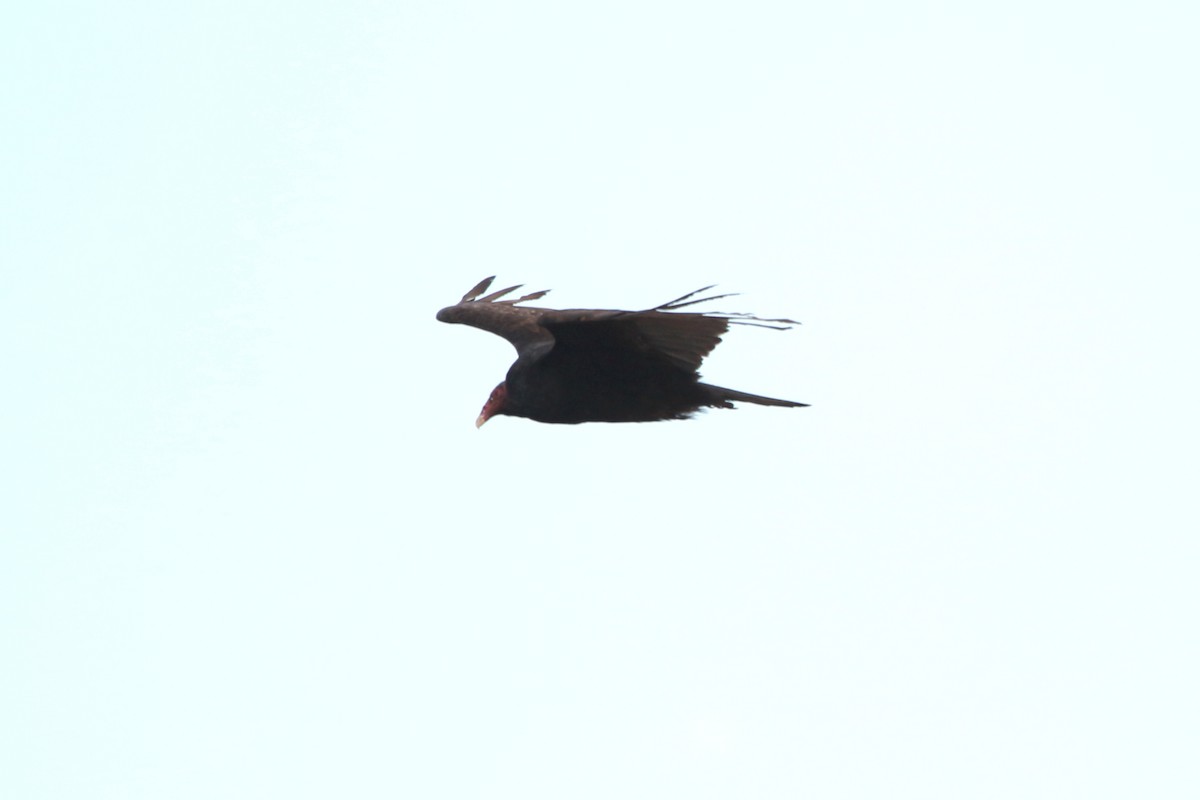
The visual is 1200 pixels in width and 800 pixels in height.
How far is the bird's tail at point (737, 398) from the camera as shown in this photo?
843 cm

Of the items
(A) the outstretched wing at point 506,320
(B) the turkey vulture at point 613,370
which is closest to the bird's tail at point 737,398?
(B) the turkey vulture at point 613,370

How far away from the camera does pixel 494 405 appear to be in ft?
31.1

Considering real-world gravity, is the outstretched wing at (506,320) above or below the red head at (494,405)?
above

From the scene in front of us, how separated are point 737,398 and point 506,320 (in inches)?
79.7

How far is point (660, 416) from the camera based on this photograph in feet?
28.3

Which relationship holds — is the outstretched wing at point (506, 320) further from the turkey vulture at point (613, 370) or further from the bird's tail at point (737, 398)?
the bird's tail at point (737, 398)

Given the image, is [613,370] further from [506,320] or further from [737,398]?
[506,320]

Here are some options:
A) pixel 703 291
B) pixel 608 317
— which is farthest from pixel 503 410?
pixel 703 291

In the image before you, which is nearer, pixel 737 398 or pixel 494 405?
pixel 737 398

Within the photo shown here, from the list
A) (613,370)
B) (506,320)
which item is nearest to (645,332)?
(613,370)

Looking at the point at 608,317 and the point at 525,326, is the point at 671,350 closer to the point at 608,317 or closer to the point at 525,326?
the point at 608,317

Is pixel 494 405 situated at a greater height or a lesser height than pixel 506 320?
lesser

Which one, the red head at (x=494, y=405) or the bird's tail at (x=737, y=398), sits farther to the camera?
the red head at (x=494, y=405)

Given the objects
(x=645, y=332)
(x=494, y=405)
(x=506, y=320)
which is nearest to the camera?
(x=645, y=332)
